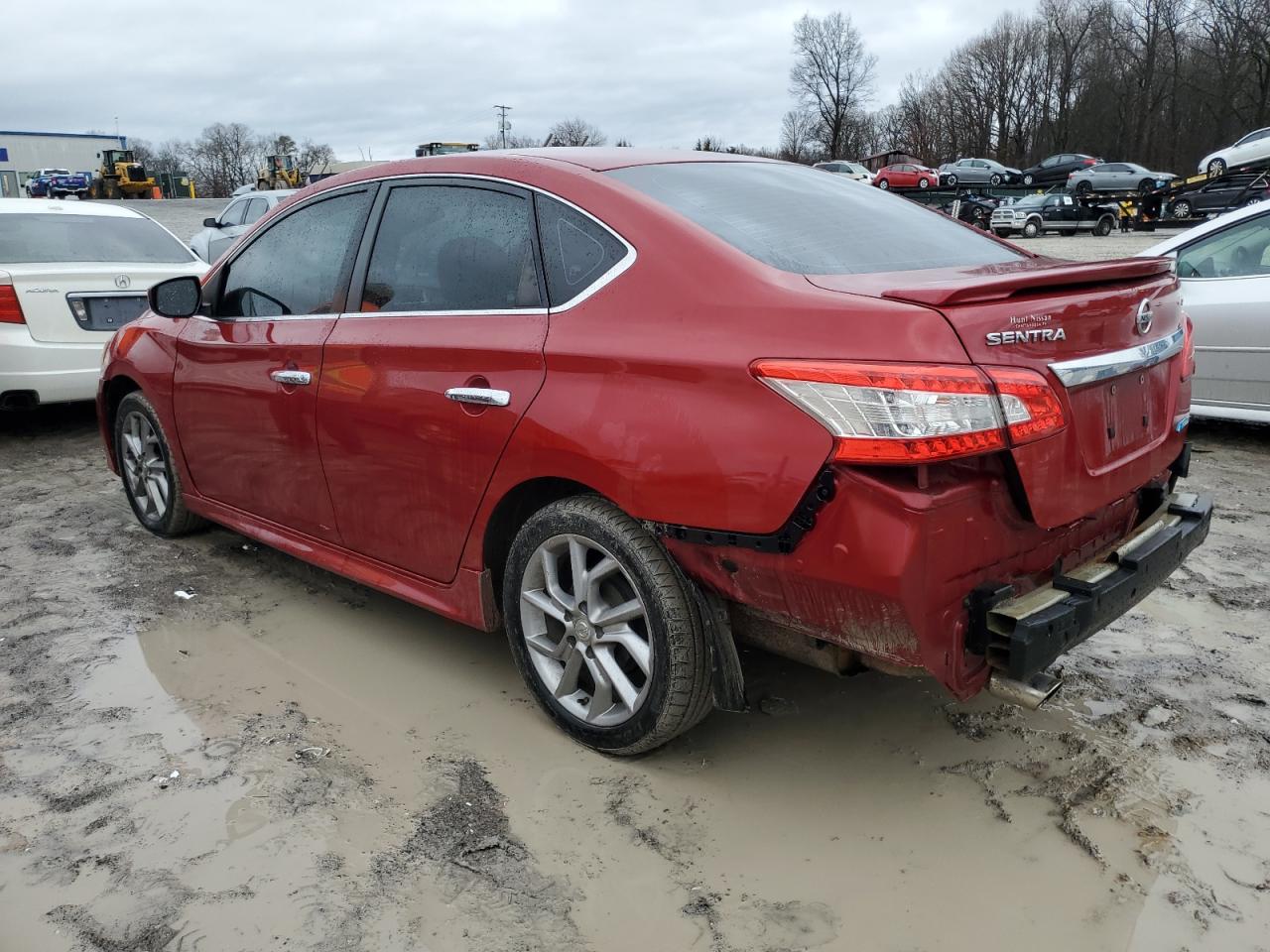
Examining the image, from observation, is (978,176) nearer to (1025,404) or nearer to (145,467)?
(145,467)

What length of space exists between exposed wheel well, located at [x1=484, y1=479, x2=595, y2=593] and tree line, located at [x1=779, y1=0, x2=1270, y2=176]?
61306 mm

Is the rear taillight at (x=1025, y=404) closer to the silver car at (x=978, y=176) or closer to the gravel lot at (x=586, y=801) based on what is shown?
the gravel lot at (x=586, y=801)

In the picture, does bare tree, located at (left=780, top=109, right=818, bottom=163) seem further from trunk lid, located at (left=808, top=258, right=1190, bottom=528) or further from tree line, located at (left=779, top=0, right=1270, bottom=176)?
trunk lid, located at (left=808, top=258, right=1190, bottom=528)

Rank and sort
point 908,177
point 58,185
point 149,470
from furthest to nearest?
point 58,185 < point 908,177 < point 149,470

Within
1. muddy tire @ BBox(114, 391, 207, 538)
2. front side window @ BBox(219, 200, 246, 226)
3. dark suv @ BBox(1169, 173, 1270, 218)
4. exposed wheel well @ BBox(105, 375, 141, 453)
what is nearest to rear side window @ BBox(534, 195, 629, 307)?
muddy tire @ BBox(114, 391, 207, 538)

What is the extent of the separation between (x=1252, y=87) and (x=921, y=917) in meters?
64.1

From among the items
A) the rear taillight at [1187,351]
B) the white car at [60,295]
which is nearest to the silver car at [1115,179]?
the white car at [60,295]

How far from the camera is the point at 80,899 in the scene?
2330mm

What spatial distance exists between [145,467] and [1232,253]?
628cm

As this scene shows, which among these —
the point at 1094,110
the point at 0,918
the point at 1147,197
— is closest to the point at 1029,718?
the point at 0,918

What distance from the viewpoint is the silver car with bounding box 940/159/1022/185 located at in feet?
138

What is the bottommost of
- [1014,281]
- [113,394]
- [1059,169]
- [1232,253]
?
[113,394]

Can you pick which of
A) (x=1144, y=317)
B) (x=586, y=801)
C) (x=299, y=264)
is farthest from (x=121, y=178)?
(x=1144, y=317)

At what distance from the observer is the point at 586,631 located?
2.82 meters
